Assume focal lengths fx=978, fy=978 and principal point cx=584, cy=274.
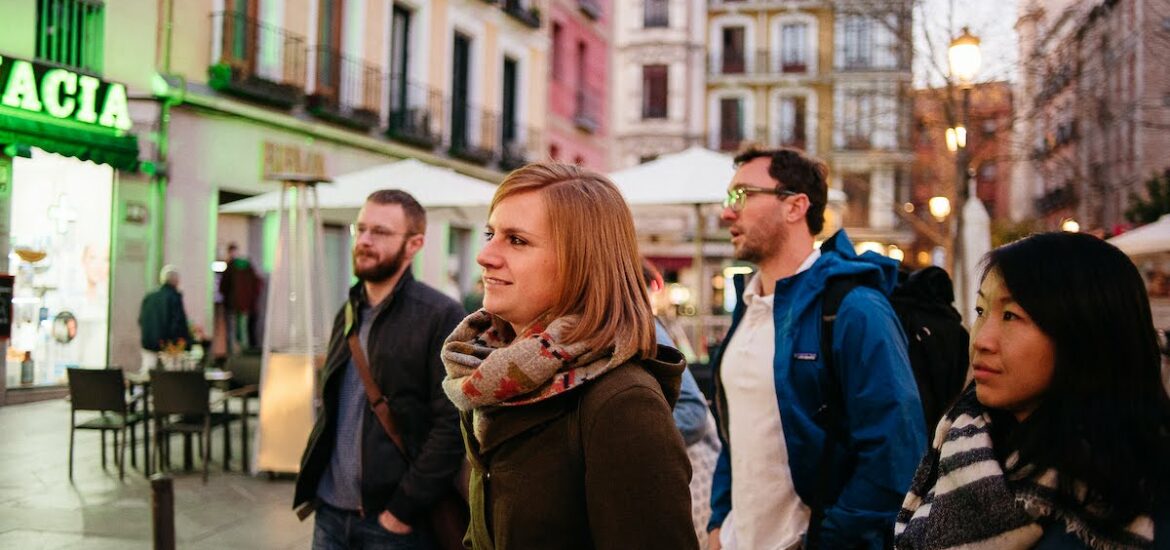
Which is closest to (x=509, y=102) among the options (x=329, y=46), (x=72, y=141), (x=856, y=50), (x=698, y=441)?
(x=329, y=46)

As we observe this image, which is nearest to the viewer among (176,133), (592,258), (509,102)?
(592,258)

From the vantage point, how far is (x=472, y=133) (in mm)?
22078

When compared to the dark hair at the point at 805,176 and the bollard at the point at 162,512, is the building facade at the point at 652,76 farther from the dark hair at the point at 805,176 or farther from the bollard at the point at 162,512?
the dark hair at the point at 805,176

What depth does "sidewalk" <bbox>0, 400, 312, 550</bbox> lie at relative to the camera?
20.6ft

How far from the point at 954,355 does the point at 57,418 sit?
9.80 m

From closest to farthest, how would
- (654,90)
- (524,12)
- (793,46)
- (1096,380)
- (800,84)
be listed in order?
(1096,380) → (524,12) → (654,90) → (800,84) → (793,46)

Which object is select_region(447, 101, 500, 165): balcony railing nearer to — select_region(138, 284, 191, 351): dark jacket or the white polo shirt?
select_region(138, 284, 191, 351): dark jacket

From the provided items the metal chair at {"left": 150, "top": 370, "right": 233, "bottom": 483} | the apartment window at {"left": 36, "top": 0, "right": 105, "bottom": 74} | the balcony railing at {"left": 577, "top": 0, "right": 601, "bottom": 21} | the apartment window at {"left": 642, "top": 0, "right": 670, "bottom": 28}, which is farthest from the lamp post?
the apartment window at {"left": 642, "top": 0, "right": 670, "bottom": 28}

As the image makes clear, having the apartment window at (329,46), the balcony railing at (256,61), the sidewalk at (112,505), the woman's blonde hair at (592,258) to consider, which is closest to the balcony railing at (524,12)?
the apartment window at (329,46)

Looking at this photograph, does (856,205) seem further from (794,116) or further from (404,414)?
(404,414)

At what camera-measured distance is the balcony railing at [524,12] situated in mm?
23062

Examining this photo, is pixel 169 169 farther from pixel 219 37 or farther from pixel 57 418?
pixel 57 418

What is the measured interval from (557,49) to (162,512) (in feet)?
80.3

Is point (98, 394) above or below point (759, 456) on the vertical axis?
below
